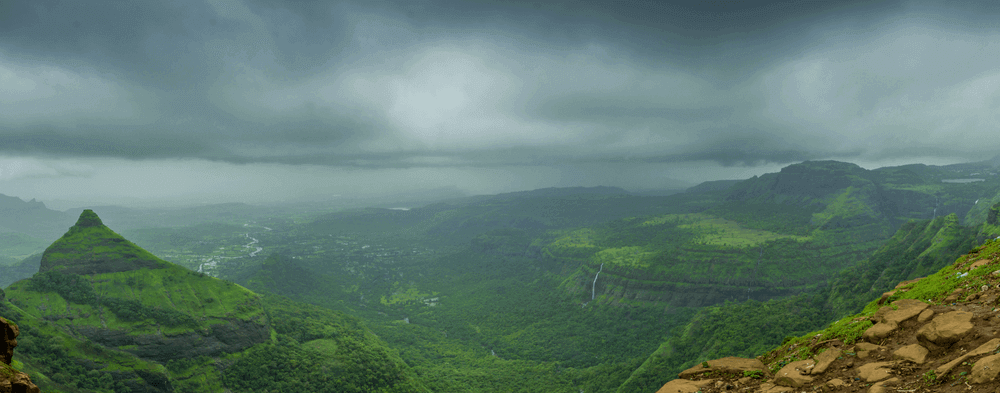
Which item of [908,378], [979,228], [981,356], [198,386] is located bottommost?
[198,386]

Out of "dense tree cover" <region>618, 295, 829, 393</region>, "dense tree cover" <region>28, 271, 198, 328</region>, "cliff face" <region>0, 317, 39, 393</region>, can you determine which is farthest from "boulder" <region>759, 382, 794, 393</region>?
"dense tree cover" <region>28, 271, 198, 328</region>

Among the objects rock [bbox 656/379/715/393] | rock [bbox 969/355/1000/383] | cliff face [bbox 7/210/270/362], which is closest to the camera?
rock [bbox 969/355/1000/383]

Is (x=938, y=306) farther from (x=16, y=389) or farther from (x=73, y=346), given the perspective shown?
(x=73, y=346)

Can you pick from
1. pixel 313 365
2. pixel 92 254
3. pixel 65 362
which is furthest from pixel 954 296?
pixel 92 254

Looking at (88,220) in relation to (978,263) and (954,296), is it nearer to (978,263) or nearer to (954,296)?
(954,296)

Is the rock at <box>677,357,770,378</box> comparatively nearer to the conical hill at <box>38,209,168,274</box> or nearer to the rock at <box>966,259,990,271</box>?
the rock at <box>966,259,990,271</box>

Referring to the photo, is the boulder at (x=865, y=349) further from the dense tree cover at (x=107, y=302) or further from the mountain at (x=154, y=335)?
the dense tree cover at (x=107, y=302)

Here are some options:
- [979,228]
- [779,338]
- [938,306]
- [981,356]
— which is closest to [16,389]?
[981,356]
